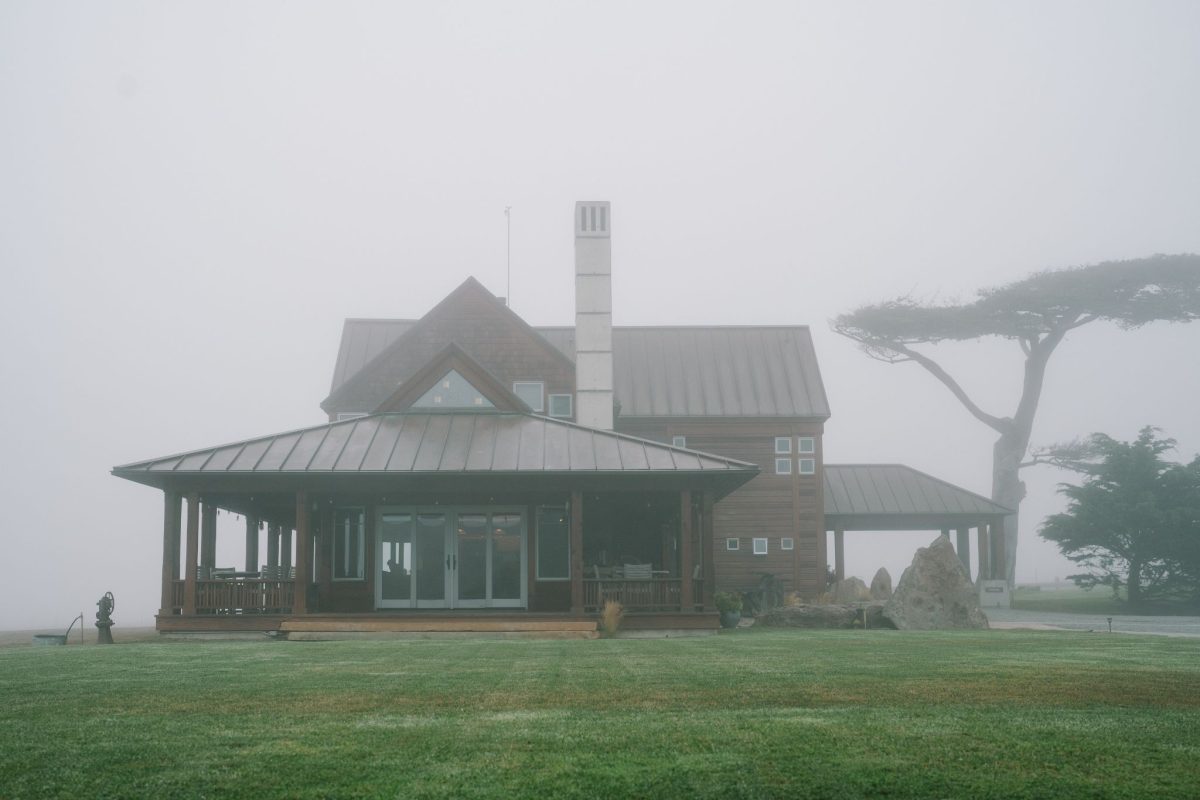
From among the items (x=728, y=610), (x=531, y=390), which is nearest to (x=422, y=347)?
(x=531, y=390)

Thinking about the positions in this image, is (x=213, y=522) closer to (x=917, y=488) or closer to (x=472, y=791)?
(x=472, y=791)

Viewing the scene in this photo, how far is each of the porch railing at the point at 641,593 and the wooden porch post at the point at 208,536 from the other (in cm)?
810

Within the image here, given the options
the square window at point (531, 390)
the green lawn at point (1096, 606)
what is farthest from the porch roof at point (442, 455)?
the green lawn at point (1096, 606)

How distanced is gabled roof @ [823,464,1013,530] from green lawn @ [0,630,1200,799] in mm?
29136

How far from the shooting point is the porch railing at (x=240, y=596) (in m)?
25.9

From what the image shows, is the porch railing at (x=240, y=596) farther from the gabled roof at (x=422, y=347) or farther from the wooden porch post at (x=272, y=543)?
the gabled roof at (x=422, y=347)

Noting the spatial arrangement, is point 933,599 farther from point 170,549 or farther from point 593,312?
point 170,549

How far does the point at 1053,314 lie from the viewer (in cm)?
5828

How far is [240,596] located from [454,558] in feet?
15.3

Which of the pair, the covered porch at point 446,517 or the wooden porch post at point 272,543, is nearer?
the covered porch at point 446,517

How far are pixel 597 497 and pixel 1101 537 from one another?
2255 cm

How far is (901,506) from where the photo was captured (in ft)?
144

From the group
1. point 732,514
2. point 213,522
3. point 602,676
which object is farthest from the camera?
point 732,514

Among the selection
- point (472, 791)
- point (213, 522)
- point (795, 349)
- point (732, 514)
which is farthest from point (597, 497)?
point (472, 791)
